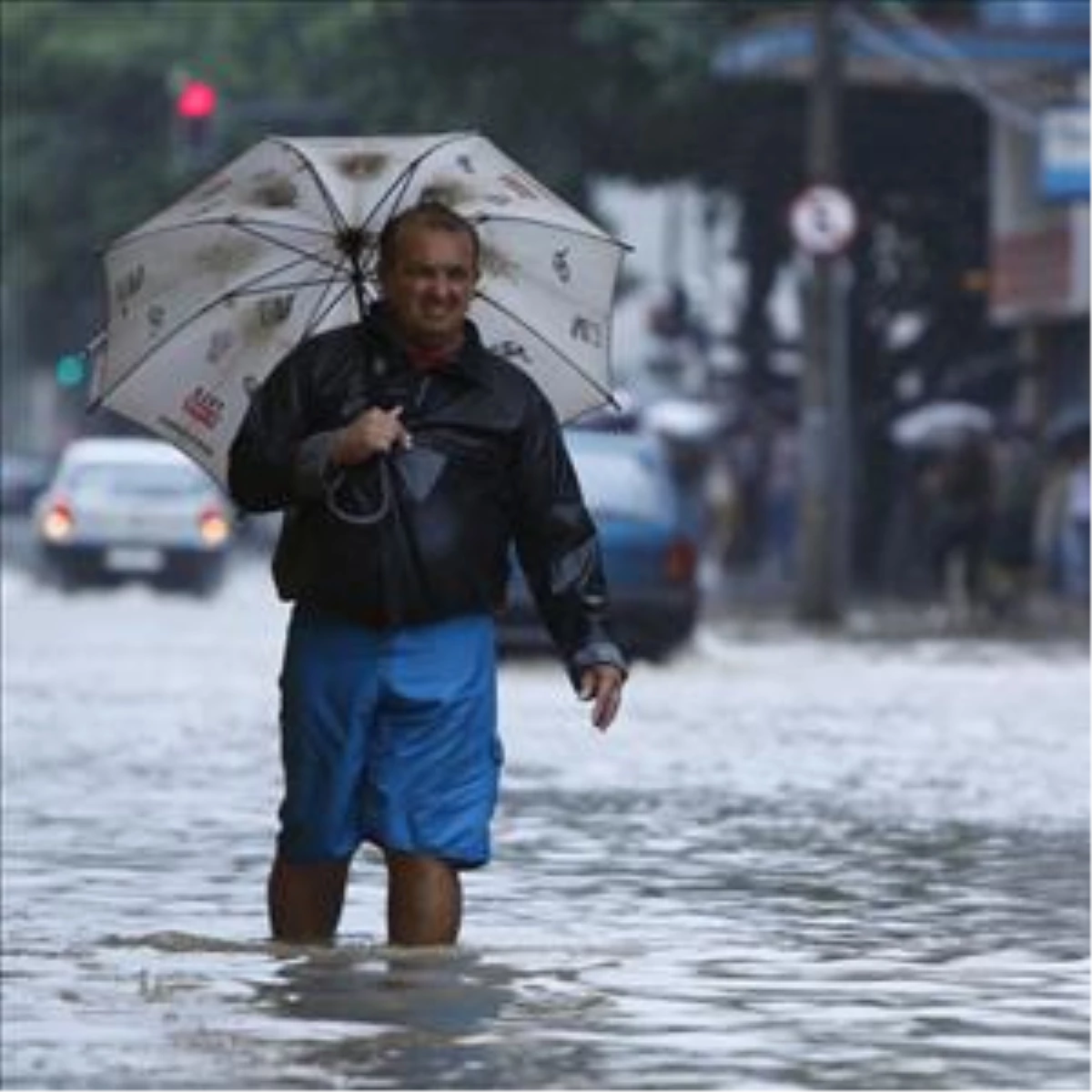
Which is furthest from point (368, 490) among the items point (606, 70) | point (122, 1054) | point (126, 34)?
point (126, 34)

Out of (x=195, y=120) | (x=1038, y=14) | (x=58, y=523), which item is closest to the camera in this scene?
(x=58, y=523)

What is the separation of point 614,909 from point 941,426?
3816 centimetres

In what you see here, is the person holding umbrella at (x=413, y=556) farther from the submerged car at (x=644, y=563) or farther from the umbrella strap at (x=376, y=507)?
the submerged car at (x=644, y=563)

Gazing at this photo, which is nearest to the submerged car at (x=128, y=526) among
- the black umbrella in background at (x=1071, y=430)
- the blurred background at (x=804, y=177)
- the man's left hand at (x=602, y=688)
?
the blurred background at (x=804, y=177)

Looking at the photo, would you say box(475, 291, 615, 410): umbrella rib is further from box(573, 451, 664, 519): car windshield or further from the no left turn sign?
the no left turn sign

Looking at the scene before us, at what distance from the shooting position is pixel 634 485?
34625 millimetres

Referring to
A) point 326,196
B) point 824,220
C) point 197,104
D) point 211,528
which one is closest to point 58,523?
point 211,528

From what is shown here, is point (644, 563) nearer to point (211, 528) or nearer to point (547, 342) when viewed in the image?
point (211, 528)

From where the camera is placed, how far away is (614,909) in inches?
606

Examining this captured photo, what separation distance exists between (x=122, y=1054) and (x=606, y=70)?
47.0 meters

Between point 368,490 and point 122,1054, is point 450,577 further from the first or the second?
point 122,1054

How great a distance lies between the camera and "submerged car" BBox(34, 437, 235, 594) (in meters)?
48.7

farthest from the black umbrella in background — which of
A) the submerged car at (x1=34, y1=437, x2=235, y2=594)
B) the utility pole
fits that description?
the submerged car at (x1=34, y1=437, x2=235, y2=594)

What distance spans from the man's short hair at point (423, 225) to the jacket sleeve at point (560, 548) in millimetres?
389
